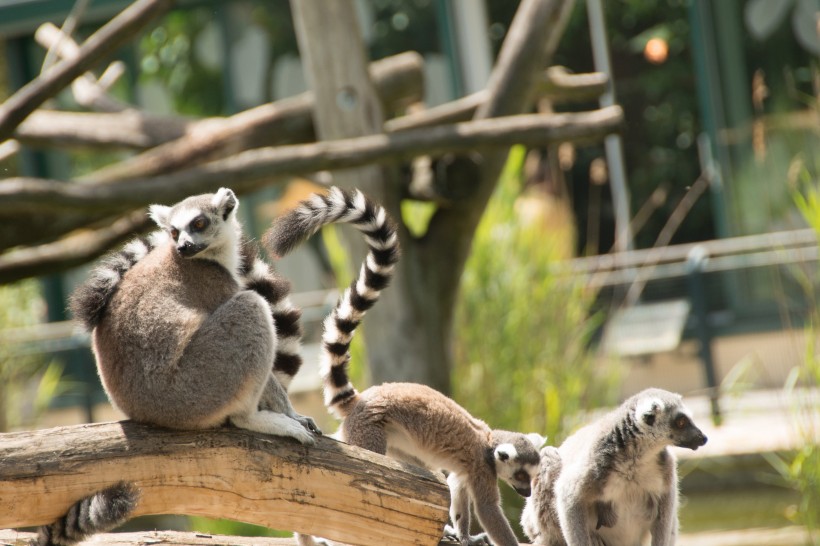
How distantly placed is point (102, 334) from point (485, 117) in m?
3.31

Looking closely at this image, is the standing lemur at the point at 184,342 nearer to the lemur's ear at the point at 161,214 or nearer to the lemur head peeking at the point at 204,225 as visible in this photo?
the lemur head peeking at the point at 204,225

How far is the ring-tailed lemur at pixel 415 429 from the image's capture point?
3658 millimetres

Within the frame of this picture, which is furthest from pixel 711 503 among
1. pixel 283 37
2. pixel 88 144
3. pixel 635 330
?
pixel 283 37

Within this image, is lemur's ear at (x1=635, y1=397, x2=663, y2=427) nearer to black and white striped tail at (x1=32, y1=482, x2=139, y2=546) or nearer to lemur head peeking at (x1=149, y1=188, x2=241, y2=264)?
lemur head peeking at (x1=149, y1=188, x2=241, y2=264)

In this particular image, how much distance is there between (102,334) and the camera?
3293 mm

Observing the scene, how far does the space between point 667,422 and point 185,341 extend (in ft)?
5.63

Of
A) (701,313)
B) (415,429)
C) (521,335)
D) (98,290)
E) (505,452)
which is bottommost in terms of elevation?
(505,452)

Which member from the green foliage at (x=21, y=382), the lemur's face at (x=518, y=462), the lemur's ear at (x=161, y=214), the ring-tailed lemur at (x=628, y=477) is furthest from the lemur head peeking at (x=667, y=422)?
the green foliage at (x=21, y=382)

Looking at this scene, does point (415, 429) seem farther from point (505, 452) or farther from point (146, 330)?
point (146, 330)

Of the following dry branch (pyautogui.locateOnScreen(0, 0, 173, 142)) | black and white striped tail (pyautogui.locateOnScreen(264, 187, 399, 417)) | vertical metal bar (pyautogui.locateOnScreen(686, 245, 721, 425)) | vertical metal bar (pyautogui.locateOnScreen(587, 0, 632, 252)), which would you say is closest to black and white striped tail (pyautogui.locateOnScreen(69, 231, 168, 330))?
black and white striped tail (pyautogui.locateOnScreen(264, 187, 399, 417))

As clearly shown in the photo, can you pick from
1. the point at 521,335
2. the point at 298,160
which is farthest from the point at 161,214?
the point at 521,335

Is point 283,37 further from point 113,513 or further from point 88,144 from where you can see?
point 113,513

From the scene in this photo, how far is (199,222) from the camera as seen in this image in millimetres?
3451

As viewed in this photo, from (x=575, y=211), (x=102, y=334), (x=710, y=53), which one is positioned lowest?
(x=102, y=334)
